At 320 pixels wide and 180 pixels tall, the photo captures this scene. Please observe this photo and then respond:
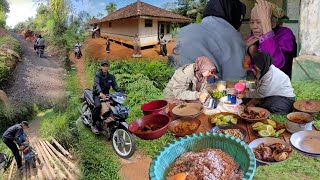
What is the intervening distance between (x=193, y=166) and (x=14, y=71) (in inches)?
52.2

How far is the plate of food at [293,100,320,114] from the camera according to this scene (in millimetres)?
2805

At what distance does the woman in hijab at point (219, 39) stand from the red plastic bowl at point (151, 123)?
19.6 inches

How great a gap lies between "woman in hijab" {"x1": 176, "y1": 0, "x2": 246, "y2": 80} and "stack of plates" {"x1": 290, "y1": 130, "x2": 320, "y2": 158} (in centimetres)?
73

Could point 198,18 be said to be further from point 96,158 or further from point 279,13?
point 96,158

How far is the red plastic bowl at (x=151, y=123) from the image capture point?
6.33ft

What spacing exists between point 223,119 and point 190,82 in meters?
0.42

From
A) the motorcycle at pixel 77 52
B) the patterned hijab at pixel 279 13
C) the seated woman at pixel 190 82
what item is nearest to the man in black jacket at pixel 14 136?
the motorcycle at pixel 77 52

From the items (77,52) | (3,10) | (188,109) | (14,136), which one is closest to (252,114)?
(188,109)

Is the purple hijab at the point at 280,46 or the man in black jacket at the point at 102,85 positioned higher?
the purple hijab at the point at 280,46

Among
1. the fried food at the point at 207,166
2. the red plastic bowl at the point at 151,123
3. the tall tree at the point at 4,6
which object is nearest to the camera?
the fried food at the point at 207,166

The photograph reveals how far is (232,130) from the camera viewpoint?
2346 millimetres

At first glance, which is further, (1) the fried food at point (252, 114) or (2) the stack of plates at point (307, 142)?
(1) the fried food at point (252, 114)

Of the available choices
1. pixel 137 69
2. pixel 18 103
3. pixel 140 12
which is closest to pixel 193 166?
pixel 137 69

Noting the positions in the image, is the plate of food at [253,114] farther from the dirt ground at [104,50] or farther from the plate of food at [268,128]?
the dirt ground at [104,50]
